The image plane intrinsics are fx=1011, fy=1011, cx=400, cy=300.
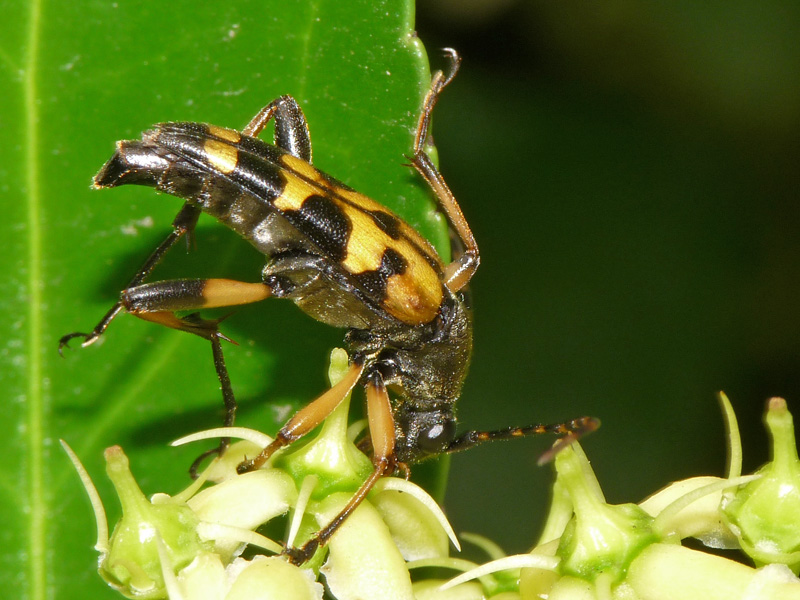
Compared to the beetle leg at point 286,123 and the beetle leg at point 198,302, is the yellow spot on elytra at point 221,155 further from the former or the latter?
the beetle leg at point 198,302

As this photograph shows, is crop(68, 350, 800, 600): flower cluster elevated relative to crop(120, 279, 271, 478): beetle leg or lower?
lower

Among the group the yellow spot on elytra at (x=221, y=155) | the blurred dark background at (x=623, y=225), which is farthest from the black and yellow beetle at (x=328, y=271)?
the blurred dark background at (x=623, y=225)

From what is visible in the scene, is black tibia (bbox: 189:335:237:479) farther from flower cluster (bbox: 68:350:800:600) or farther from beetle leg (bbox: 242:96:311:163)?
beetle leg (bbox: 242:96:311:163)

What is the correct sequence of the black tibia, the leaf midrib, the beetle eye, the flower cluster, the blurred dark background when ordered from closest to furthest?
the flower cluster, the leaf midrib, the black tibia, the beetle eye, the blurred dark background

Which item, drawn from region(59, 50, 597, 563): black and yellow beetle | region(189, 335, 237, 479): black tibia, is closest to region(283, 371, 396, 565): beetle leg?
region(59, 50, 597, 563): black and yellow beetle

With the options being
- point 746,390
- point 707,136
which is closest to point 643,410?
point 746,390

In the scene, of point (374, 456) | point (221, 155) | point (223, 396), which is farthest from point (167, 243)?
point (374, 456)
